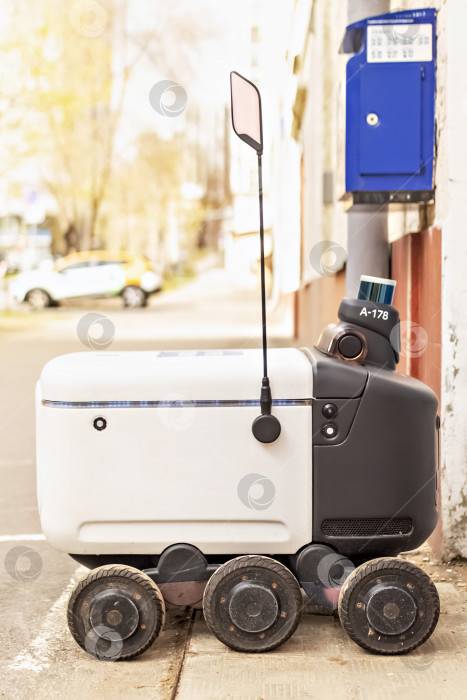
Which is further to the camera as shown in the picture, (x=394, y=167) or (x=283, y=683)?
(x=394, y=167)

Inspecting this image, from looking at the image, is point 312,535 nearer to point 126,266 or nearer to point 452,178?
point 452,178

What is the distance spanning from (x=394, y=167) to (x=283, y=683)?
2623 mm

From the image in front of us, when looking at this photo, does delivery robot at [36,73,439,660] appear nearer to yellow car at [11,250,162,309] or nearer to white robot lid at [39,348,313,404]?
white robot lid at [39,348,313,404]

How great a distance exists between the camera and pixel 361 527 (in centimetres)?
323

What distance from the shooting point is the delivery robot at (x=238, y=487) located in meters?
3.15

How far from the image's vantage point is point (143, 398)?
10.5 ft

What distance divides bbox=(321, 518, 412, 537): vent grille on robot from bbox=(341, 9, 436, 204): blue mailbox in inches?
75.1

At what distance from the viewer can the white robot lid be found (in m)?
3.17

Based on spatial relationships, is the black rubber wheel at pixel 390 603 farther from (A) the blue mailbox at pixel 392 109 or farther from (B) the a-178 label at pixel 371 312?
(A) the blue mailbox at pixel 392 109

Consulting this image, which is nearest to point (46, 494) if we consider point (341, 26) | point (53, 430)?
point (53, 430)

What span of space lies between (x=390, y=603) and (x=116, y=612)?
2.94 feet

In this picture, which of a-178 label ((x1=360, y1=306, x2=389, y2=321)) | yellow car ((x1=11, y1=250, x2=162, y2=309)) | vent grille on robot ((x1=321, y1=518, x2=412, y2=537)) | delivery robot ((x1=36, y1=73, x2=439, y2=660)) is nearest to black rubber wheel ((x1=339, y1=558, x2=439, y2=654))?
delivery robot ((x1=36, y1=73, x2=439, y2=660))

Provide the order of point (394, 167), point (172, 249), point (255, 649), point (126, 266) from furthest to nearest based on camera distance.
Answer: point (172, 249), point (126, 266), point (394, 167), point (255, 649)

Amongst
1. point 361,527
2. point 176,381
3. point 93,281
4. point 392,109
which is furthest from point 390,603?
point 93,281
